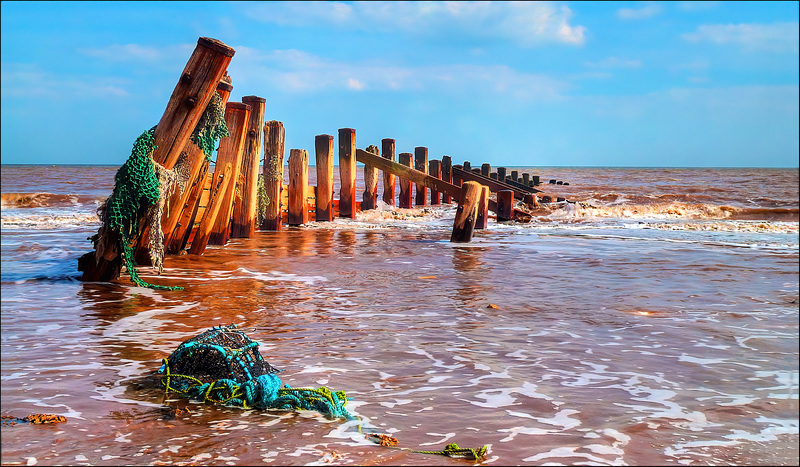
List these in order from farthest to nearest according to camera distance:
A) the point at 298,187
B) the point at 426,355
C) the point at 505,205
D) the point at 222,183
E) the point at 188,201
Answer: the point at 505,205 → the point at 298,187 → the point at 222,183 → the point at 188,201 → the point at 426,355

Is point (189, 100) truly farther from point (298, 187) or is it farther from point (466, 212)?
point (298, 187)

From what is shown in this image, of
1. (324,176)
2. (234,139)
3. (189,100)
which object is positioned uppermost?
(189,100)

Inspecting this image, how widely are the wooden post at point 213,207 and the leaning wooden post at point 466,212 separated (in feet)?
14.4

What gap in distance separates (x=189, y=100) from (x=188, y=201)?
2503mm

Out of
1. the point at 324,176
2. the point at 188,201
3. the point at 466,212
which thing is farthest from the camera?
the point at 324,176

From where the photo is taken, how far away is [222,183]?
33.9ft

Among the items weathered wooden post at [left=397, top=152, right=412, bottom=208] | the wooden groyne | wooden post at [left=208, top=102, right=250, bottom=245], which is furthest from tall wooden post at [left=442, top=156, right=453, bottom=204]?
wooden post at [left=208, top=102, right=250, bottom=245]

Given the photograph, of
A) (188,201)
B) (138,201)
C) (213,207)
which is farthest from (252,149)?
(138,201)

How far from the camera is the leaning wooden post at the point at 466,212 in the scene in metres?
12.5

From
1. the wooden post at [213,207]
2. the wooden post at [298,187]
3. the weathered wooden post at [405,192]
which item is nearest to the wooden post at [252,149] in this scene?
the wooden post at [213,207]

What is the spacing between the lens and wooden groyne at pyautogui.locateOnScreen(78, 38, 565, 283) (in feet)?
24.8

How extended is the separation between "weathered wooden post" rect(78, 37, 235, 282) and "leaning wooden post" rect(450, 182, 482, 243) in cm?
596

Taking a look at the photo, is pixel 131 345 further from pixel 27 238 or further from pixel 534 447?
pixel 27 238

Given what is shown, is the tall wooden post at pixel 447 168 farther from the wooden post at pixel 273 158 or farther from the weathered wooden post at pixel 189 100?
the weathered wooden post at pixel 189 100
